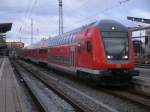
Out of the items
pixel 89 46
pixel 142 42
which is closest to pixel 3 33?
pixel 142 42

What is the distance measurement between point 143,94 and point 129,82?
231 centimetres

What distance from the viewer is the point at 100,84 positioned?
19953mm

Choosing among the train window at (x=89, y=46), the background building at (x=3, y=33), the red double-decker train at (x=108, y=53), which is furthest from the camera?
the background building at (x=3, y=33)

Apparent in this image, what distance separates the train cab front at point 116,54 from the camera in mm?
19250

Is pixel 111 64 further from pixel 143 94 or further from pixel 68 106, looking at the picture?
pixel 68 106

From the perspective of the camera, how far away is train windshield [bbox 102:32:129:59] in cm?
1939

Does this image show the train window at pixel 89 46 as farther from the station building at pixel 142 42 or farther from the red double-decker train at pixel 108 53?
the station building at pixel 142 42

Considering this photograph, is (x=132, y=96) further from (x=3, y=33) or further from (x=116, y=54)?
(x=3, y=33)

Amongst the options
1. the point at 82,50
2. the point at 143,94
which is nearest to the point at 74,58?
the point at 82,50

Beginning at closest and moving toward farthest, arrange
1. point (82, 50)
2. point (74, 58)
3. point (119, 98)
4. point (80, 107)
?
point (80, 107) → point (119, 98) → point (82, 50) → point (74, 58)

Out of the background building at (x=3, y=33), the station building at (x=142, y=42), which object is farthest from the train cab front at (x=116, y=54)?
the background building at (x=3, y=33)

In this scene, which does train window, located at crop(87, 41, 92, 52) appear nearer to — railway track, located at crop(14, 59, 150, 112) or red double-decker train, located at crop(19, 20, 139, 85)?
red double-decker train, located at crop(19, 20, 139, 85)

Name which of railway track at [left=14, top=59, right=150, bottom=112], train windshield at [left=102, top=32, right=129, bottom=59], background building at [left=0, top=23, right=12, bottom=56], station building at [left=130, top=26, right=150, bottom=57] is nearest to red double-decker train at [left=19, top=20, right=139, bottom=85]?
train windshield at [left=102, top=32, right=129, bottom=59]

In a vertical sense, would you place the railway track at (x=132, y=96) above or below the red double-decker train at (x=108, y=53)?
below
